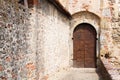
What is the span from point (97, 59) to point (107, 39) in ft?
3.77

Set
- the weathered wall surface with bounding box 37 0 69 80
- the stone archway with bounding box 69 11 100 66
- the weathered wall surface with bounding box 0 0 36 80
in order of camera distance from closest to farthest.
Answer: the weathered wall surface with bounding box 0 0 36 80, the weathered wall surface with bounding box 37 0 69 80, the stone archway with bounding box 69 11 100 66

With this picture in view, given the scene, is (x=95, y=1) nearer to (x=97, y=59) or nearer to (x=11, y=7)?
(x=97, y=59)

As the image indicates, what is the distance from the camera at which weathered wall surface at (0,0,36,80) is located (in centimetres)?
408

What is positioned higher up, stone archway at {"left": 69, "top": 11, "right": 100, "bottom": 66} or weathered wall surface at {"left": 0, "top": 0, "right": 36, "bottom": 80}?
stone archway at {"left": 69, "top": 11, "right": 100, "bottom": 66}

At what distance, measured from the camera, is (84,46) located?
519 inches

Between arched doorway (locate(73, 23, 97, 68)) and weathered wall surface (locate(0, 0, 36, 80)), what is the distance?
7382 mm

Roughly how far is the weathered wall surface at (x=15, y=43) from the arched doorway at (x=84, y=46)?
7.38m

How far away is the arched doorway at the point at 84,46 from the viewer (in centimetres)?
1311

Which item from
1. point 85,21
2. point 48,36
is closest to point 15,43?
point 48,36

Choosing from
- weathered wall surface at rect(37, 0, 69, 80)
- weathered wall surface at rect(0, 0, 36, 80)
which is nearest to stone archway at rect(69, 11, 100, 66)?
weathered wall surface at rect(37, 0, 69, 80)

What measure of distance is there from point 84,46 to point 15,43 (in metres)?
8.76

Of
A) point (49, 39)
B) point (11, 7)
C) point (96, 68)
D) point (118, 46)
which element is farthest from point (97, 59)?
point (11, 7)

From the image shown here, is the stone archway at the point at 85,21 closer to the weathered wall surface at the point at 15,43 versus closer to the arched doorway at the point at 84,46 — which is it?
the arched doorway at the point at 84,46

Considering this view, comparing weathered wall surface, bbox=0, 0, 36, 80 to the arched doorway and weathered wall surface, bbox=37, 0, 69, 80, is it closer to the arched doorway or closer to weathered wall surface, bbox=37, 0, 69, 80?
weathered wall surface, bbox=37, 0, 69, 80
